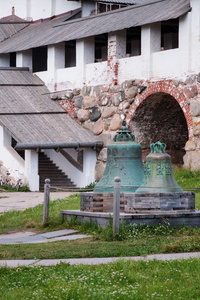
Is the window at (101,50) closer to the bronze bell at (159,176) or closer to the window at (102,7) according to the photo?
the window at (102,7)

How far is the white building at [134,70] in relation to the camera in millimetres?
18062

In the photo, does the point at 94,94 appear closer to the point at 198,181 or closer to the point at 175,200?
the point at 198,181

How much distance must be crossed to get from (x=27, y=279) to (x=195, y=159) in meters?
11.8

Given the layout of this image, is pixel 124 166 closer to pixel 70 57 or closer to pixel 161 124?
pixel 161 124

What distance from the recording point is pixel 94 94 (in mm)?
21703

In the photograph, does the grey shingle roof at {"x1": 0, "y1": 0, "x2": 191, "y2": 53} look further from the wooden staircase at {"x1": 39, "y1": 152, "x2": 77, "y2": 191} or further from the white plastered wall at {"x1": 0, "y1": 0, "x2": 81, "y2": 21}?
the wooden staircase at {"x1": 39, "y1": 152, "x2": 77, "y2": 191}

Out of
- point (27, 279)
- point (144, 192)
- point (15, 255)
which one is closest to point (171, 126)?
point (144, 192)

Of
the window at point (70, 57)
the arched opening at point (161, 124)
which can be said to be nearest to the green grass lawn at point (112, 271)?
the arched opening at point (161, 124)

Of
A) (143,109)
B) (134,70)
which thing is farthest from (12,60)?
(143,109)

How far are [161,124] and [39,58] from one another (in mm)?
6989

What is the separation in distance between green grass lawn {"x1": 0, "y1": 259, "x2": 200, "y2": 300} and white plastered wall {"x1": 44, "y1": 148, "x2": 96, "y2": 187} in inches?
571

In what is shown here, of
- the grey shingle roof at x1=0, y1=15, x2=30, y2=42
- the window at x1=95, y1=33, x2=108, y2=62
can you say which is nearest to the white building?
the window at x1=95, y1=33, x2=108, y2=62

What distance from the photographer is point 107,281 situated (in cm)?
623

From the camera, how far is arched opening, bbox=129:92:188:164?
19.9m
